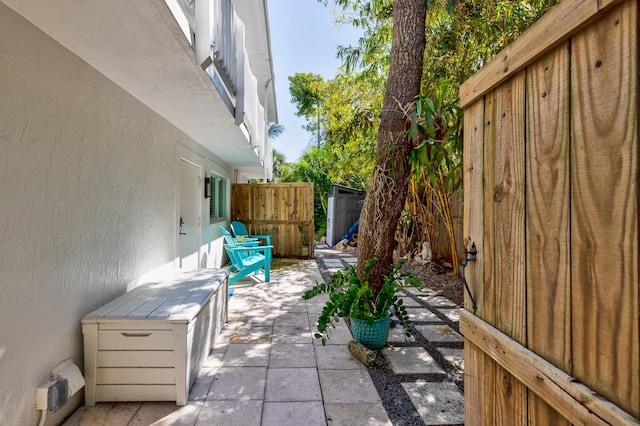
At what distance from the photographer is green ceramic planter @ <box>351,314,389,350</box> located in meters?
2.68

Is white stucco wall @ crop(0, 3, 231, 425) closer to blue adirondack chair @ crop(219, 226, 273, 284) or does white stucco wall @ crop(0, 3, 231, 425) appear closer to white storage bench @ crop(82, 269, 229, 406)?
white storage bench @ crop(82, 269, 229, 406)

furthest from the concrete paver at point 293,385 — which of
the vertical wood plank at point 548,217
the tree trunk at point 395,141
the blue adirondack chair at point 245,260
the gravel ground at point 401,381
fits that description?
the blue adirondack chair at point 245,260

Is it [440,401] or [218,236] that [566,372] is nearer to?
[440,401]

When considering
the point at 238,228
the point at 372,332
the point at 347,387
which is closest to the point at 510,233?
the point at 347,387

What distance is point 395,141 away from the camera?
2.71m

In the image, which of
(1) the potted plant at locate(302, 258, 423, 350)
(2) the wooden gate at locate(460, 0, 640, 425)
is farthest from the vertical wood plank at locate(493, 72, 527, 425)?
(1) the potted plant at locate(302, 258, 423, 350)

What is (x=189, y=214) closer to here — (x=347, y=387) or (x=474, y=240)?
(x=347, y=387)

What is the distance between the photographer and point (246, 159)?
249 inches

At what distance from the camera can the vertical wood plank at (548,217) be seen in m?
0.74

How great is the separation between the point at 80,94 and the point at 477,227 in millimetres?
2496

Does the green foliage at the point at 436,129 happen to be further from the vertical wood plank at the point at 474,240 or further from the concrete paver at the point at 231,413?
the concrete paver at the point at 231,413

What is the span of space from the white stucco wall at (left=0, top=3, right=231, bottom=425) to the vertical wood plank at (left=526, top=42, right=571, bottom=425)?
7.27 feet

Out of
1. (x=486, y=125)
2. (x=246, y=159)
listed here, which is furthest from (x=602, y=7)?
(x=246, y=159)

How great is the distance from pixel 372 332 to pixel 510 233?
202 cm
